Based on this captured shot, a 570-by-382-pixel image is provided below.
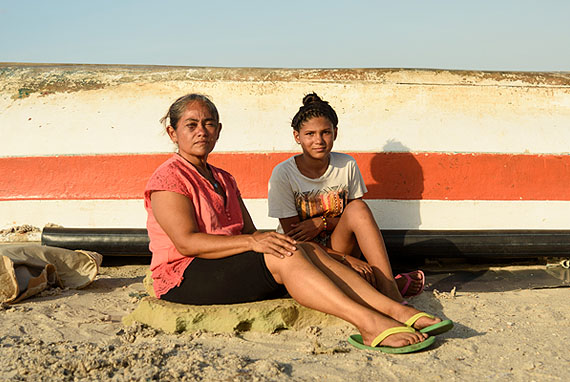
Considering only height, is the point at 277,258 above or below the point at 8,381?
above

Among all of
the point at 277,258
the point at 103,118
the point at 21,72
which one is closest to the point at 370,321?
the point at 277,258

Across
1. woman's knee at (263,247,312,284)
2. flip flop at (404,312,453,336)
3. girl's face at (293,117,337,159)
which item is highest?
girl's face at (293,117,337,159)

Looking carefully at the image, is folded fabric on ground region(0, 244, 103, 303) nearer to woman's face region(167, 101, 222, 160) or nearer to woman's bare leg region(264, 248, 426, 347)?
woman's face region(167, 101, 222, 160)

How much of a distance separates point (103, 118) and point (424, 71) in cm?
241

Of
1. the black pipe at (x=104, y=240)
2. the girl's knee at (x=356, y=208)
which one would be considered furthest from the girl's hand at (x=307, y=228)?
the black pipe at (x=104, y=240)

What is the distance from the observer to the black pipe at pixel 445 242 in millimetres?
4109

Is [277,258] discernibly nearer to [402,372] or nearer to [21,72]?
[402,372]

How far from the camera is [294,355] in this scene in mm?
2457

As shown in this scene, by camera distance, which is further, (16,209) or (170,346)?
(16,209)

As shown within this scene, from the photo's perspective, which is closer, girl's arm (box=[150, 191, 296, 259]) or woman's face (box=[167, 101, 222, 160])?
girl's arm (box=[150, 191, 296, 259])

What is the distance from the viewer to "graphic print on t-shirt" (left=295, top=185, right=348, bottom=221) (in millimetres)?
3516

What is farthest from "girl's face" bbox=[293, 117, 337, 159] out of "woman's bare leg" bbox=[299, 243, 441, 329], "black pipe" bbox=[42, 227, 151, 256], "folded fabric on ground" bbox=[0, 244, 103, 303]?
"folded fabric on ground" bbox=[0, 244, 103, 303]

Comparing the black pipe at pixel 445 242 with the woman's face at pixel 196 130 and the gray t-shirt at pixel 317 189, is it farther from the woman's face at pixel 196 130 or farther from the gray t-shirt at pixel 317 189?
the woman's face at pixel 196 130

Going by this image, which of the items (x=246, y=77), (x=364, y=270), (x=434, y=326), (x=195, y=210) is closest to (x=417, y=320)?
(x=434, y=326)
